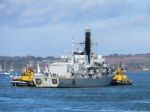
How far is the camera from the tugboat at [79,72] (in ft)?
510

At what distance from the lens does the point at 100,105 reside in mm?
95188

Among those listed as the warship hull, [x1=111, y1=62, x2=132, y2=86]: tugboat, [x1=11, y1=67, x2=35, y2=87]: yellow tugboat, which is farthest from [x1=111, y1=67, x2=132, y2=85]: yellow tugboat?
[x1=11, y1=67, x2=35, y2=87]: yellow tugboat

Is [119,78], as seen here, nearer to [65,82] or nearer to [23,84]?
[23,84]

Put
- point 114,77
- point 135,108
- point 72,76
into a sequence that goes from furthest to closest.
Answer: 1. point 114,77
2. point 72,76
3. point 135,108

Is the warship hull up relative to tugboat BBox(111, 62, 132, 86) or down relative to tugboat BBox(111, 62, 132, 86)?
down

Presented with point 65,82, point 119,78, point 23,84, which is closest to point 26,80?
point 23,84

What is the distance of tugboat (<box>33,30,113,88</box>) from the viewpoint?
155 m

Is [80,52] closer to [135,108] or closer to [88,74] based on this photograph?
[88,74]

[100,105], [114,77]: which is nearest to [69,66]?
[114,77]

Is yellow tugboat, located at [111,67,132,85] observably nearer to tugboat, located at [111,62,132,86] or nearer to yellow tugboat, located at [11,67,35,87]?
tugboat, located at [111,62,132,86]

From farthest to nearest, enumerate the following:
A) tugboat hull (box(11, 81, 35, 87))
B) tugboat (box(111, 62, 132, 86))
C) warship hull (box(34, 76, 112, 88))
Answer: tugboat (box(111, 62, 132, 86)) < tugboat hull (box(11, 81, 35, 87)) < warship hull (box(34, 76, 112, 88))

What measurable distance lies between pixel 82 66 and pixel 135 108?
73.6m

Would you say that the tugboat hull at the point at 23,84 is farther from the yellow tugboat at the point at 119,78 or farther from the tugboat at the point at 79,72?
the yellow tugboat at the point at 119,78

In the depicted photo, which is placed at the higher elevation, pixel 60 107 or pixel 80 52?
pixel 80 52
